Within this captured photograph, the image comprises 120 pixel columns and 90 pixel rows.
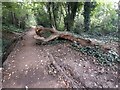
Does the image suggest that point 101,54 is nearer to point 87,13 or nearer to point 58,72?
point 58,72

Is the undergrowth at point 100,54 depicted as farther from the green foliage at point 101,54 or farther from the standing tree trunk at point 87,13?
the standing tree trunk at point 87,13

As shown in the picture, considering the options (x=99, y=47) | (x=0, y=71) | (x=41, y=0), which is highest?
(x=41, y=0)

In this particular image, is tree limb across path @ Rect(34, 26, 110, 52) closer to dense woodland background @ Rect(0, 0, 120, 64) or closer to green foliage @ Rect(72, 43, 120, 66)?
green foliage @ Rect(72, 43, 120, 66)

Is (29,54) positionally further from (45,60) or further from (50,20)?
(50,20)

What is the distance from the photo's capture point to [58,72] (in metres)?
7.58

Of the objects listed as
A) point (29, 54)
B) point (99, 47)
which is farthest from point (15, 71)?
point (99, 47)

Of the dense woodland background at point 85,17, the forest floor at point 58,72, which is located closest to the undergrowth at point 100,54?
the forest floor at point 58,72

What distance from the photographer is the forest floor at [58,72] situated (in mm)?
7109

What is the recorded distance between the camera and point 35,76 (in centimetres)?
754

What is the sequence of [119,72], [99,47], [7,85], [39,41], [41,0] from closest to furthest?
[7,85]
[119,72]
[99,47]
[39,41]
[41,0]

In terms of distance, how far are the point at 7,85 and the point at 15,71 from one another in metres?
1.08

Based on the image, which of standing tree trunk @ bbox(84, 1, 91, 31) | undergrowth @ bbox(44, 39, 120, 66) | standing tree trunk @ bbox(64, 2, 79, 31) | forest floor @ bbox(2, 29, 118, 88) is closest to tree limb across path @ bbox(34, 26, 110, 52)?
undergrowth @ bbox(44, 39, 120, 66)

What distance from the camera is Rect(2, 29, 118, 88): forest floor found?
280 inches

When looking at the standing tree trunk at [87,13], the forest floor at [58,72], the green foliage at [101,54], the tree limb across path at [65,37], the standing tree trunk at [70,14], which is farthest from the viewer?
the standing tree trunk at [70,14]
